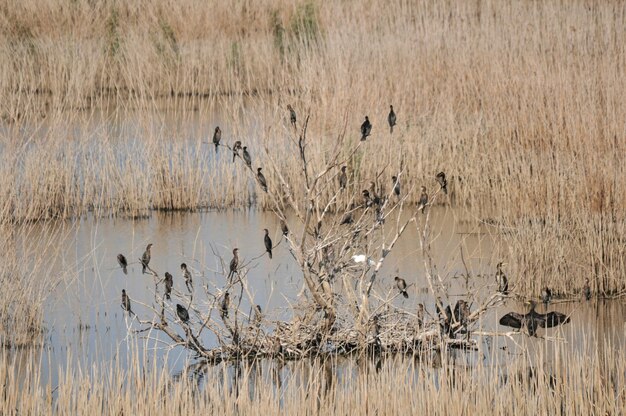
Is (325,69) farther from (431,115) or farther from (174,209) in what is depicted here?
(174,209)

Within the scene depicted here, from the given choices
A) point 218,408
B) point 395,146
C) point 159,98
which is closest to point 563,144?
point 395,146

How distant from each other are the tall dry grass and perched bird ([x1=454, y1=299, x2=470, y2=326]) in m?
0.94

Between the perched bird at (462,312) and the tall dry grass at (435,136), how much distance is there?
94cm

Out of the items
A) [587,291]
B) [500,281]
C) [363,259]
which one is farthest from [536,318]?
[363,259]

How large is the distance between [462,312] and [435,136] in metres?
3.90

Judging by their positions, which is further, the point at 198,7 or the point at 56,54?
the point at 198,7

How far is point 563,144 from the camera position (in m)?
8.31

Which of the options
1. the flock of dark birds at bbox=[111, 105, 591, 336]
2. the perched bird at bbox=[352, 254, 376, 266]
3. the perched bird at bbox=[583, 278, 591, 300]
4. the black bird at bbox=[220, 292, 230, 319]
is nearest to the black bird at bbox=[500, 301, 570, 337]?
the flock of dark birds at bbox=[111, 105, 591, 336]

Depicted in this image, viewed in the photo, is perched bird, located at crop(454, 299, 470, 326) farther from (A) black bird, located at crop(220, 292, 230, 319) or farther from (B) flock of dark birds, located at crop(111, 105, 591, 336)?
(A) black bird, located at crop(220, 292, 230, 319)

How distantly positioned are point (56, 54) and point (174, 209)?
15.3 ft

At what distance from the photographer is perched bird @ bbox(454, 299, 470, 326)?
5371mm

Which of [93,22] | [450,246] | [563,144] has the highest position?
[93,22]

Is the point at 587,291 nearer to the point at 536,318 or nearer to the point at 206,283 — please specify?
the point at 536,318

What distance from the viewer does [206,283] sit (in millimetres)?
6645
